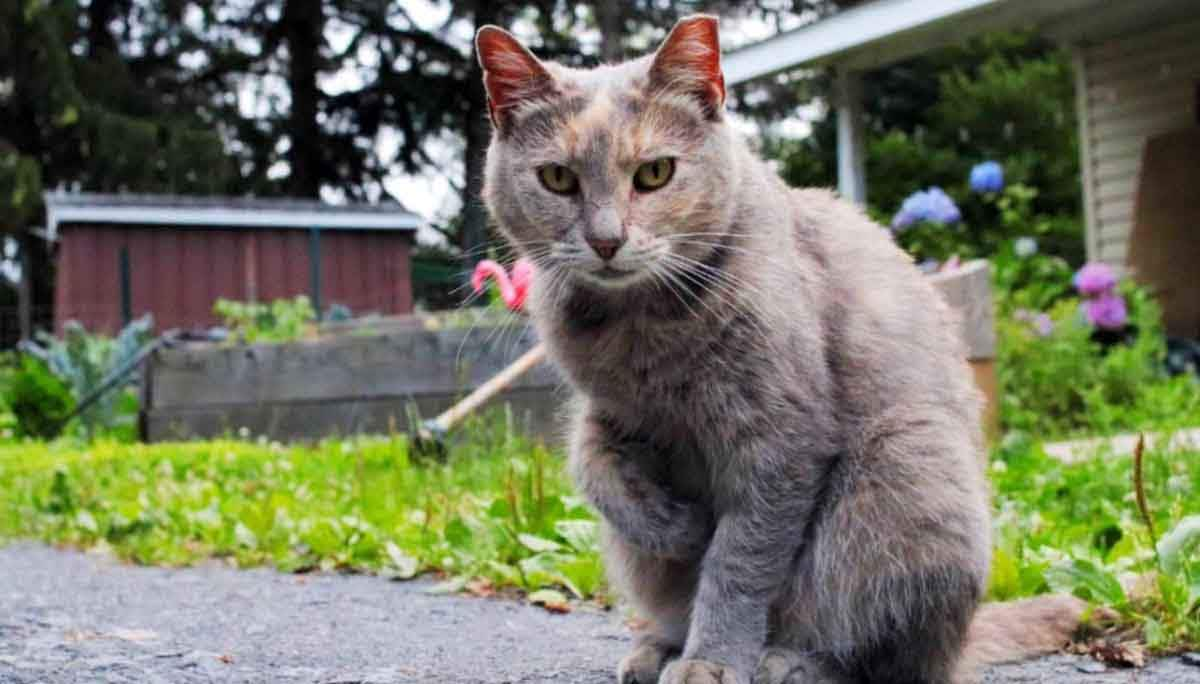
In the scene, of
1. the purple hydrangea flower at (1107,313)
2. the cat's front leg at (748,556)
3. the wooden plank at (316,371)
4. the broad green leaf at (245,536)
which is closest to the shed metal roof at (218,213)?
the wooden plank at (316,371)

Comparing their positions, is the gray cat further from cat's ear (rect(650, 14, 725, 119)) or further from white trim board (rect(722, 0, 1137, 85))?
white trim board (rect(722, 0, 1137, 85))

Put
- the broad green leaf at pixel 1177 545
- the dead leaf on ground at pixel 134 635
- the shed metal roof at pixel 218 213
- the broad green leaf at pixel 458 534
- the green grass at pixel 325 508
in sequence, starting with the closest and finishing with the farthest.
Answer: the broad green leaf at pixel 1177 545 → the dead leaf on ground at pixel 134 635 → the green grass at pixel 325 508 → the broad green leaf at pixel 458 534 → the shed metal roof at pixel 218 213

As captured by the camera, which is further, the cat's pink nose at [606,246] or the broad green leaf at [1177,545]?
the broad green leaf at [1177,545]

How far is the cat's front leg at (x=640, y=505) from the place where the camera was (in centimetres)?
230

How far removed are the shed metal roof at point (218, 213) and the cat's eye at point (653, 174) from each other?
1445cm

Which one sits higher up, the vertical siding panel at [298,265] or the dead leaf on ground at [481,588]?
the vertical siding panel at [298,265]

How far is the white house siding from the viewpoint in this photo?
944 cm

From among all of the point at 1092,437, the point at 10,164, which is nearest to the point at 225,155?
the point at 10,164

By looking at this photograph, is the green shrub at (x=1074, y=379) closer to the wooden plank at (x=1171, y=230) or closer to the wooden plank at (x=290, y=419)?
the wooden plank at (x=1171, y=230)

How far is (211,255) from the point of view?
16109 mm

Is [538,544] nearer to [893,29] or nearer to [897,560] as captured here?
[897,560]

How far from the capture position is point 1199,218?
29.7 feet

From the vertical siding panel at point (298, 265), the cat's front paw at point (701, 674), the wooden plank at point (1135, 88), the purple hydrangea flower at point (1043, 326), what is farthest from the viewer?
the vertical siding panel at point (298, 265)

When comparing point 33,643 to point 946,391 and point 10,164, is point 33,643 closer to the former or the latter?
point 946,391
